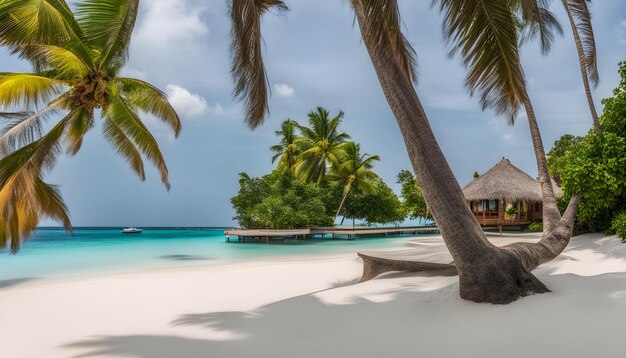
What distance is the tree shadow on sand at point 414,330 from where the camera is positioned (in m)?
3.07

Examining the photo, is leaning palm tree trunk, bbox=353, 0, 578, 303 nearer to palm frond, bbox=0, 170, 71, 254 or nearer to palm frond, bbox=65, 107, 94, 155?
palm frond, bbox=0, 170, 71, 254

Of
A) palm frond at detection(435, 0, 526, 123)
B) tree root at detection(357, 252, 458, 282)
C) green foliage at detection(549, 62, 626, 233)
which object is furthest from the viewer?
green foliage at detection(549, 62, 626, 233)

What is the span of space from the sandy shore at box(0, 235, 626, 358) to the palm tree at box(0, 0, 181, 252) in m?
1.74

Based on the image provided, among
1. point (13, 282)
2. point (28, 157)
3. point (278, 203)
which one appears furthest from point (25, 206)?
point (278, 203)

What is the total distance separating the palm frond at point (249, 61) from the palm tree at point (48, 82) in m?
3.06

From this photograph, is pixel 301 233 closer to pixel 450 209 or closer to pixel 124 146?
pixel 124 146

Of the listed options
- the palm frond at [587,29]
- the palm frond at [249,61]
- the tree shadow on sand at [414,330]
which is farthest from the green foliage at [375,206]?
the tree shadow on sand at [414,330]

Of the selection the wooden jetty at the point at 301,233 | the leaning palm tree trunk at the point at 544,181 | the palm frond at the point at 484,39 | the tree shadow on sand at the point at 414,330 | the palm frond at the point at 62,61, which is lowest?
the wooden jetty at the point at 301,233

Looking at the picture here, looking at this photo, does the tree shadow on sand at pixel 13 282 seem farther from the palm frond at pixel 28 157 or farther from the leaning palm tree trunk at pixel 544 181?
the leaning palm tree trunk at pixel 544 181

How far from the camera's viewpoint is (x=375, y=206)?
97.7 feet

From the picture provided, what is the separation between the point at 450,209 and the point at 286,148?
2565 cm

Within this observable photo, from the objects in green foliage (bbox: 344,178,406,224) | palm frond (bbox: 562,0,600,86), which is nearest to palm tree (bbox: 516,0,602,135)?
palm frond (bbox: 562,0,600,86)

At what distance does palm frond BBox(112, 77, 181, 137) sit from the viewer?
10156 millimetres

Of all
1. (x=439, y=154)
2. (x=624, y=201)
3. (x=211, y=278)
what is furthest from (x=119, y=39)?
(x=624, y=201)
